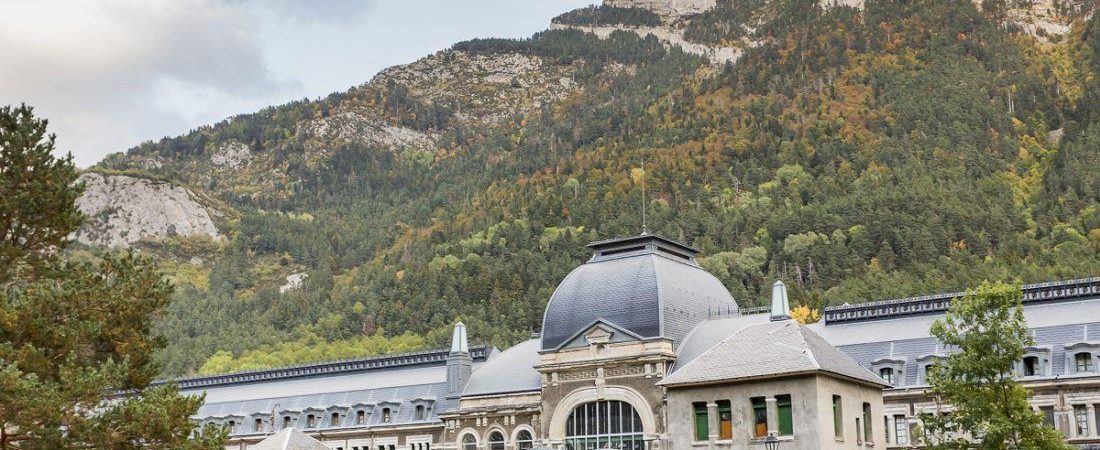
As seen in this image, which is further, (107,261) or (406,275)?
(406,275)

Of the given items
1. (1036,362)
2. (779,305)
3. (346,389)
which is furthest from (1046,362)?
(346,389)

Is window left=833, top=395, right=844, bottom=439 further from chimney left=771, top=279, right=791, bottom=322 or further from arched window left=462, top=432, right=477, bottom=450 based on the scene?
arched window left=462, top=432, right=477, bottom=450

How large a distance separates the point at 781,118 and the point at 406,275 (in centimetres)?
6624

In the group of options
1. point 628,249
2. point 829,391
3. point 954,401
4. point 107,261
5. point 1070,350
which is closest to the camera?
point 107,261

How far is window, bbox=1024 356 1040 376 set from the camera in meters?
63.7

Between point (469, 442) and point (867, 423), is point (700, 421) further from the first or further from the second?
point (469, 442)

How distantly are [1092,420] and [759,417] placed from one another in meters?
18.4

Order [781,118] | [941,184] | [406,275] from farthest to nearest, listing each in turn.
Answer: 1. [781,118]
2. [406,275]
3. [941,184]

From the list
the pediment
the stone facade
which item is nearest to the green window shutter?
the stone facade

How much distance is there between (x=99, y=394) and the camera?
3772cm

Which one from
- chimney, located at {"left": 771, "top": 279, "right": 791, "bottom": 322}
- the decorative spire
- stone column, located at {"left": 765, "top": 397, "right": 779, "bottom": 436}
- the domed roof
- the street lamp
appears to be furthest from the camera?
the decorative spire

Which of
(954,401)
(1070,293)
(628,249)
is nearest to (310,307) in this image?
(628,249)

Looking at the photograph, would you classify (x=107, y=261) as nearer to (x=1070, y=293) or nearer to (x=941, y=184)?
(x=1070, y=293)

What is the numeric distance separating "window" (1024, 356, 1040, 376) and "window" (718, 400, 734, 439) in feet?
58.0
